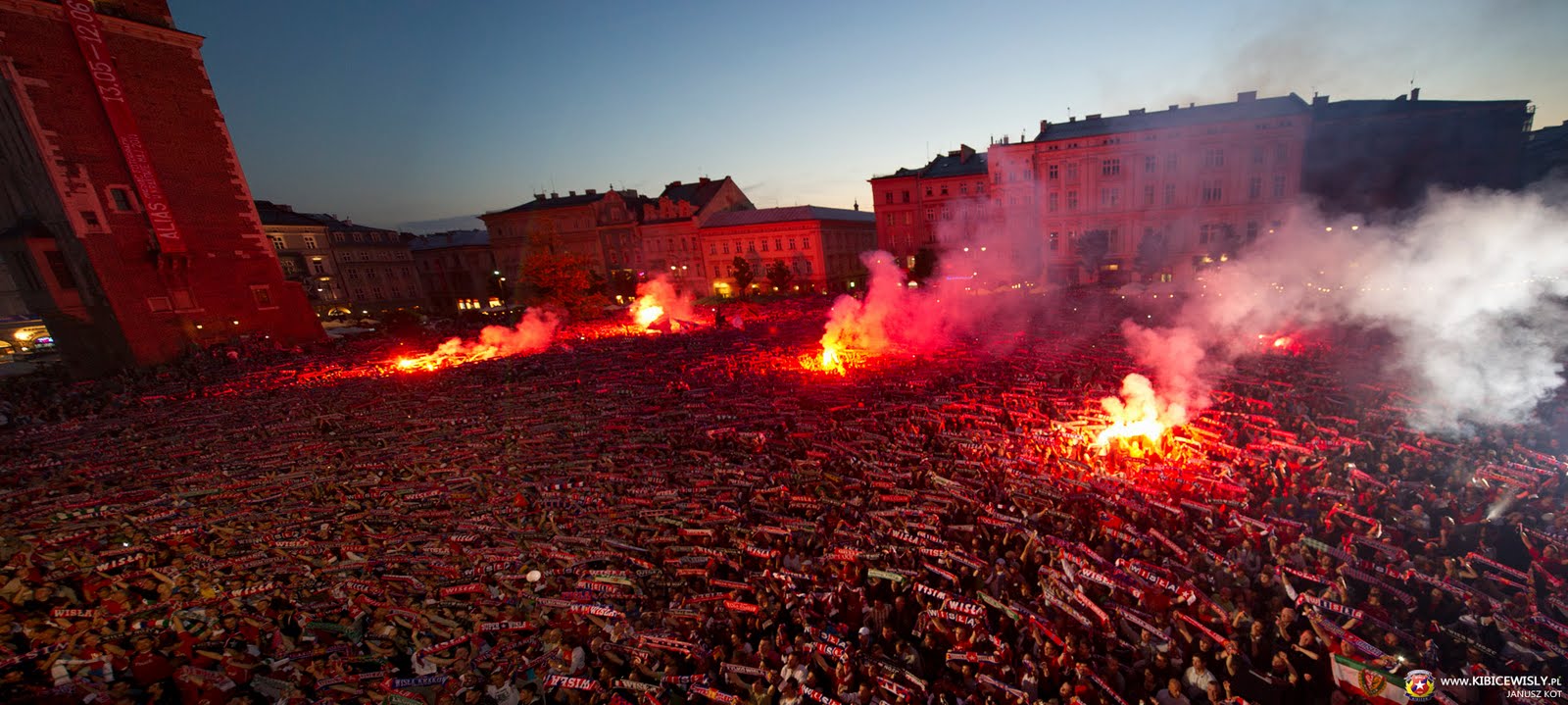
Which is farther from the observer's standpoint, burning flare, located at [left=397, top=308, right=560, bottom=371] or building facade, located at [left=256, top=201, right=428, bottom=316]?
building facade, located at [left=256, top=201, right=428, bottom=316]

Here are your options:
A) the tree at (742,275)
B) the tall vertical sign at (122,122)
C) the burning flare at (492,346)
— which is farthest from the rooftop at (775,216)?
the tall vertical sign at (122,122)

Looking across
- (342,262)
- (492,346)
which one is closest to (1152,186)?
(492,346)

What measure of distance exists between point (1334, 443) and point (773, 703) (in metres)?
12.5

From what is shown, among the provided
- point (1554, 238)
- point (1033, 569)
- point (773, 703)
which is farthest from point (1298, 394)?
point (773, 703)

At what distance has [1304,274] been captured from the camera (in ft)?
85.1

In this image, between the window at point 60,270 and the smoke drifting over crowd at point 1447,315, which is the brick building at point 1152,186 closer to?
the smoke drifting over crowd at point 1447,315

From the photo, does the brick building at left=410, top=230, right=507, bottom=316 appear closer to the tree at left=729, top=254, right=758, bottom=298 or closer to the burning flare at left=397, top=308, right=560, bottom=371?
the tree at left=729, top=254, right=758, bottom=298

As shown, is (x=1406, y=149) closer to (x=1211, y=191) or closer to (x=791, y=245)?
(x=1211, y=191)

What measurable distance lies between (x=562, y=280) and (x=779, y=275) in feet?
62.1

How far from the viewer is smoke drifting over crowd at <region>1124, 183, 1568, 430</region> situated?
12.9 m

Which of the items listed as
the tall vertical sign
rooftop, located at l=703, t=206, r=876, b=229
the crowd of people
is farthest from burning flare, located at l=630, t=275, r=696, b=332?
the tall vertical sign

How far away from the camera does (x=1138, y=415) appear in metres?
12.6

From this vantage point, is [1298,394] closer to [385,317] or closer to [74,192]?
[74,192]

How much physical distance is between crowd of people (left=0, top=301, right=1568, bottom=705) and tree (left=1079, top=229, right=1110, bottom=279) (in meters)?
28.2
